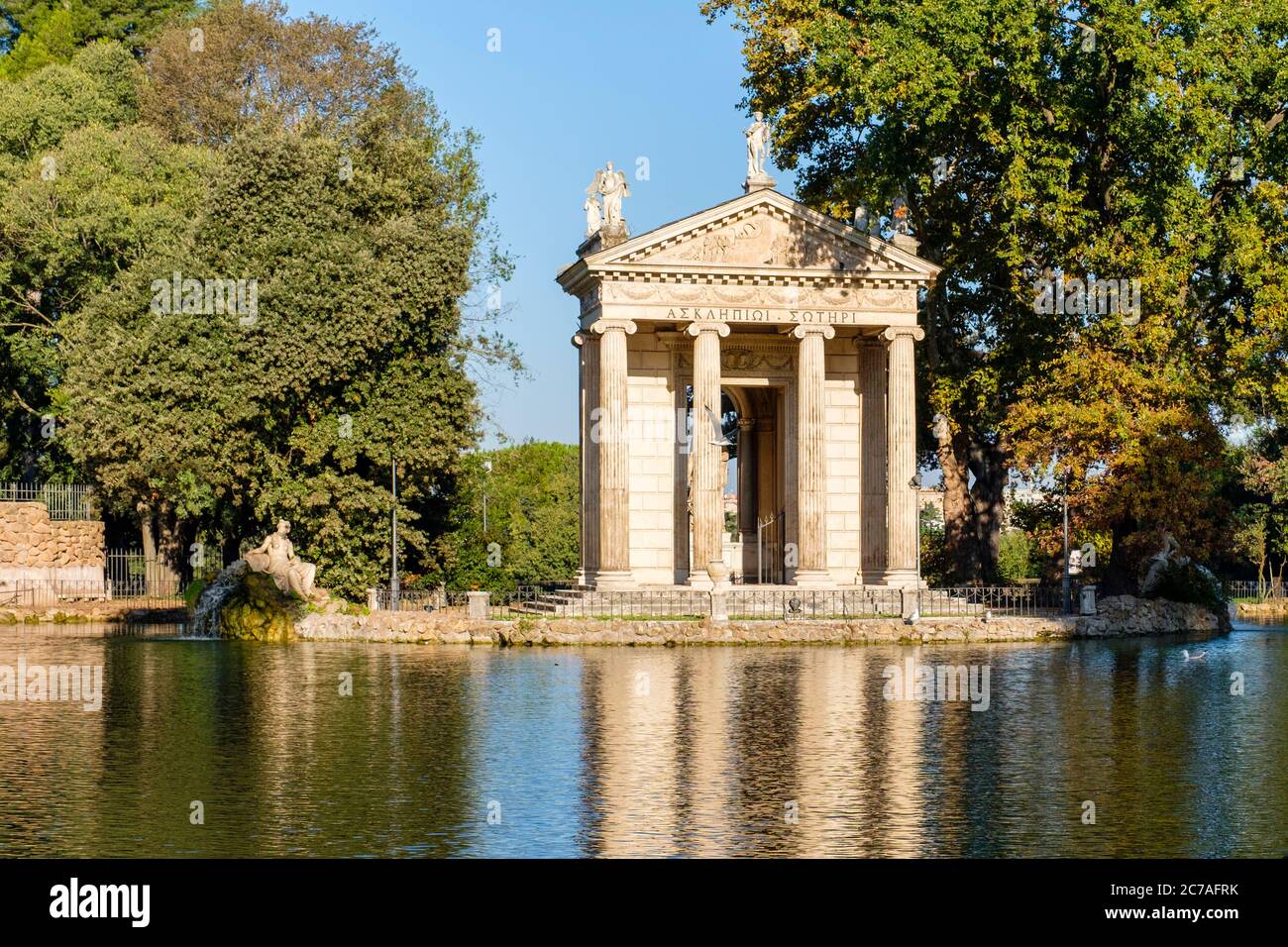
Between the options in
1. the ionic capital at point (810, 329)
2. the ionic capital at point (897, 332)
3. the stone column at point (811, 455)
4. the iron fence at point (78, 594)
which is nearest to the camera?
the stone column at point (811, 455)

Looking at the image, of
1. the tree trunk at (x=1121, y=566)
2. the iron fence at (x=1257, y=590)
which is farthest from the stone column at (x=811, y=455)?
the iron fence at (x=1257, y=590)

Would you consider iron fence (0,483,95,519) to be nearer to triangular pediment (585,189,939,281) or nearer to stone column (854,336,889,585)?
triangular pediment (585,189,939,281)

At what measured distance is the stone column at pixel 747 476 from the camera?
196 ft

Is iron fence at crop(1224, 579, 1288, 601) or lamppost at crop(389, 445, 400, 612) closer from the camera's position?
lamppost at crop(389, 445, 400, 612)

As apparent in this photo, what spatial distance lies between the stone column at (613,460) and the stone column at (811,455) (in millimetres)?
5414

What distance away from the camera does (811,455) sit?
53031mm

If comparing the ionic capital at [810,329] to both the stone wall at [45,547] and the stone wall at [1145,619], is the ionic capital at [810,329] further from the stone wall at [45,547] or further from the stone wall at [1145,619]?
the stone wall at [45,547]

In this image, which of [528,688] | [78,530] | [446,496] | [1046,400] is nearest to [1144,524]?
[1046,400]

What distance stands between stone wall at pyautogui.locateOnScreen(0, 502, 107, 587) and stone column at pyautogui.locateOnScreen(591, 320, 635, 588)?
70.4 feet

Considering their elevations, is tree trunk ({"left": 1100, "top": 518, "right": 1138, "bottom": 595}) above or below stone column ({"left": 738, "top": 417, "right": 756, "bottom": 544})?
below

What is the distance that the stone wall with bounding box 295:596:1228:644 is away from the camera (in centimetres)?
4425

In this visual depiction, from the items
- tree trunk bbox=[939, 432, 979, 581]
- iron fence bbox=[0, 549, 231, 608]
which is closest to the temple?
tree trunk bbox=[939, 432, 979, 581]

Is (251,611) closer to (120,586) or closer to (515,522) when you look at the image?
(120,586)
